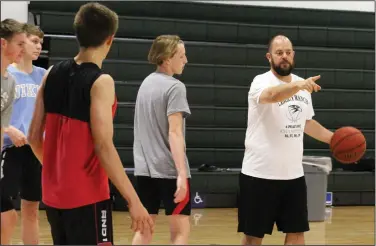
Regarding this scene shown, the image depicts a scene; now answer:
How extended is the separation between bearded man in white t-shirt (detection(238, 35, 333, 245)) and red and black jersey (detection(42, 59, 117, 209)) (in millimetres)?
1756

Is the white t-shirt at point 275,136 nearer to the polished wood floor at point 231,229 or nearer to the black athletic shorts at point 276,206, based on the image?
the black athletic shorts at point 276,206

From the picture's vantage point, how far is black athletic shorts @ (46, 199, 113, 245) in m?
2.69

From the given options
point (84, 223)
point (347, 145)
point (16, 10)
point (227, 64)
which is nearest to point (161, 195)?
point (347, 145)

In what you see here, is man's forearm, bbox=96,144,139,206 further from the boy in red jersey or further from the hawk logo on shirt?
the hawk logo on shirt

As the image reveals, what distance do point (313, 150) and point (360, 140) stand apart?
4744 mm

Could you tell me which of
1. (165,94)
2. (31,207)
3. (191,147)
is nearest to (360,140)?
(165,94)

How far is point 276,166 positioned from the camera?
4281 millimetres

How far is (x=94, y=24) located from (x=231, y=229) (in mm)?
4569

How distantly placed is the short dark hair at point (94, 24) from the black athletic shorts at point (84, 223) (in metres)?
0.63

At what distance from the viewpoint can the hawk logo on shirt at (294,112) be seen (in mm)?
4311

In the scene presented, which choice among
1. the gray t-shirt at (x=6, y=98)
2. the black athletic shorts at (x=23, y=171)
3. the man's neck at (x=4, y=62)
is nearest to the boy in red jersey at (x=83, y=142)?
the gray t-shirt at (x=6, y=98)

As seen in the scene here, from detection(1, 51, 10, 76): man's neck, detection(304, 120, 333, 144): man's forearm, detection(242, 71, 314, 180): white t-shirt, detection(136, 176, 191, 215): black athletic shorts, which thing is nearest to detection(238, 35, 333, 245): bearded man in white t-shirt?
detection(242, 71, 314, 180): white t-shirt

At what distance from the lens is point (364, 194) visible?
8.93 meters

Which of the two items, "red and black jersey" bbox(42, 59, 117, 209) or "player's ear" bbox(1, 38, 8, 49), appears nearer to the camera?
"red and black jersey" bbox(42, 59, 117, 209)
